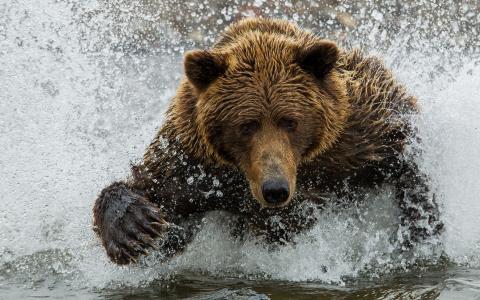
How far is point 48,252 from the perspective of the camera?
Result: 734 centimetres

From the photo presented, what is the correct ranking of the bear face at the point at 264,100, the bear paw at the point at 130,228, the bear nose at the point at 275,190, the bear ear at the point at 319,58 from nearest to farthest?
the bear nose at the point at 275,190
the bear face at the point at 264,100
the bear ear at the point at 319,58
the bear paw at the point at 130,228

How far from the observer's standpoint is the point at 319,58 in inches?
243

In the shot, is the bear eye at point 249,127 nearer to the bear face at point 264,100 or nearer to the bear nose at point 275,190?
the bear face at point 264,100

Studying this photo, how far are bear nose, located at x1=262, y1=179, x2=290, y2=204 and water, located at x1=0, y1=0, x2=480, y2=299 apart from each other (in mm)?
664

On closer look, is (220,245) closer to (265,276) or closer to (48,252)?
(265,276)

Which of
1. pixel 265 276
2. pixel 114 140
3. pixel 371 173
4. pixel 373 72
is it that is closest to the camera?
pixel 265 276

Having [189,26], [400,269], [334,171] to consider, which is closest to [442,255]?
[400,269]

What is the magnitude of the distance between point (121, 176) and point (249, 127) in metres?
2.67

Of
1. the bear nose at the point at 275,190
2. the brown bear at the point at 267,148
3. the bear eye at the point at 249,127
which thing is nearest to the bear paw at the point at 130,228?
the brown bear at the point at 267,148

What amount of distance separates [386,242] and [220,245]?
144 centimetres

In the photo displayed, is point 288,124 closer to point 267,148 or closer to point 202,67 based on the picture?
point 267,148

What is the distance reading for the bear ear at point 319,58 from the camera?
6066 mm

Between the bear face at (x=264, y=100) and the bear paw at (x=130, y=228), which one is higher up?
the bear face at (x=264, y=100)

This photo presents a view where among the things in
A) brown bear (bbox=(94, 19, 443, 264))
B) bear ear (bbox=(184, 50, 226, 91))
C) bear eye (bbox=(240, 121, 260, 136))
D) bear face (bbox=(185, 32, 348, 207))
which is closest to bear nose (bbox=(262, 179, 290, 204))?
brown bear (bbox=(94, 19, 443, 264))
